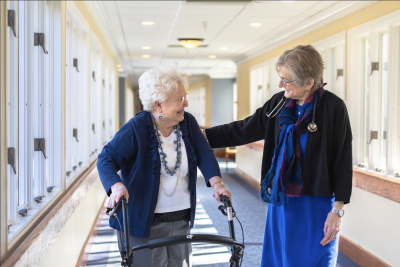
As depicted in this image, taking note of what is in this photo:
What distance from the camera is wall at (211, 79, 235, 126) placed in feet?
48.6

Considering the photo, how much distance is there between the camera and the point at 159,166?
190cm

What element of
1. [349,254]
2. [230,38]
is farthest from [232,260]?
[230,38]

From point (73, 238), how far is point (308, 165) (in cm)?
214

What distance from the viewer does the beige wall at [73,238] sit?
8.27 ft

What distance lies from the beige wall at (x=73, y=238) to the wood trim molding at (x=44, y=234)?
10cm

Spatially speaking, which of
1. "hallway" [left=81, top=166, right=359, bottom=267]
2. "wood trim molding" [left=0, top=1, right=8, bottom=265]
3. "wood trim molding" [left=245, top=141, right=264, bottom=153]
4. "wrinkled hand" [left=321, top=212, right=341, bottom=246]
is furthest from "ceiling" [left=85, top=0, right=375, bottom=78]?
"wood trim molding" [left=0, top=1, right=8, bottom=265]

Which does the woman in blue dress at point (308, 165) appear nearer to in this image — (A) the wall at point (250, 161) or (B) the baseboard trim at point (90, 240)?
(B) the baseboard trim at point (90, 240)

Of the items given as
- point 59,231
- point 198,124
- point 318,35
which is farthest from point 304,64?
point 318,35

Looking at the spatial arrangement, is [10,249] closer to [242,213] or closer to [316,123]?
[316,123]

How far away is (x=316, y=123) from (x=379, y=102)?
2.42 meters

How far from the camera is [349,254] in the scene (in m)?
4.18

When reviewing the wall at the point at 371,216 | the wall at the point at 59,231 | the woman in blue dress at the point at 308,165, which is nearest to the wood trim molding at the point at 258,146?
the wall at the point at 371,216

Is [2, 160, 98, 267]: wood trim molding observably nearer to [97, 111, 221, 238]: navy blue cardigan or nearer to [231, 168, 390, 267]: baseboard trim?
[97, 111, 221, 238]: navy blue cardigan

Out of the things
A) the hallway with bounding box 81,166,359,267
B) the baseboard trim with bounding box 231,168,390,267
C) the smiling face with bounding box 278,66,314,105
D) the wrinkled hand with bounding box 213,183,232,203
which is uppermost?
the smiling face with bounding box 278,66,314,105
